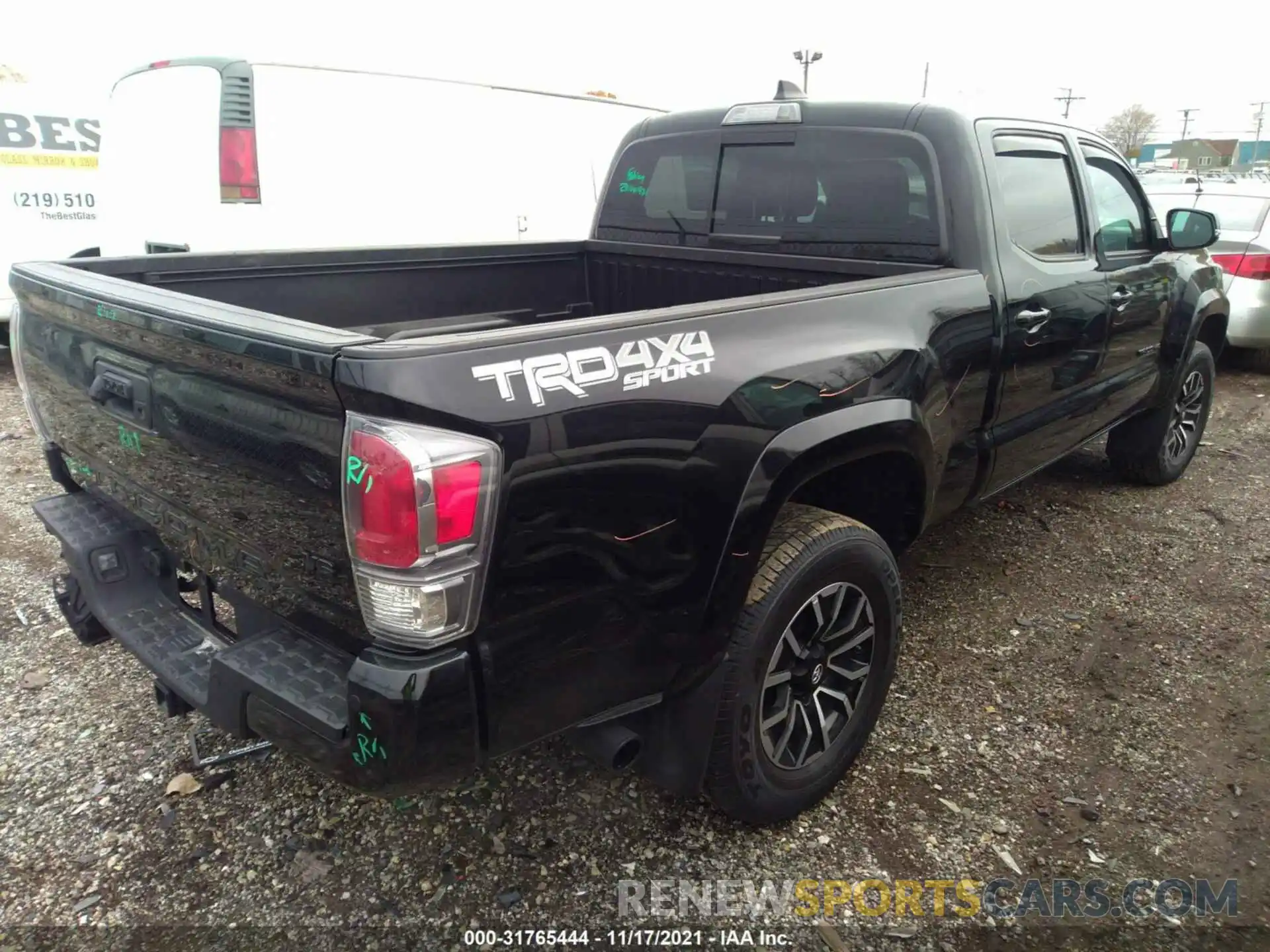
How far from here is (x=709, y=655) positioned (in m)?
2.12

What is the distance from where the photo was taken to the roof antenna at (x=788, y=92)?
3.38 m

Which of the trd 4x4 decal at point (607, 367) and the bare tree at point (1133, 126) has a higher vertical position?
the bare tree at point (1133, 126)

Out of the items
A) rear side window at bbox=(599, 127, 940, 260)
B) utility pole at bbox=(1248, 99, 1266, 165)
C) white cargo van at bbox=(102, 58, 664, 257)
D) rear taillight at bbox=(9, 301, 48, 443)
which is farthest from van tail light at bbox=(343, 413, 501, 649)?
utility pole at bbox=(1248, 99, 1266, 165)

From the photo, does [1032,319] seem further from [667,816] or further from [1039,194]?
[667,816]

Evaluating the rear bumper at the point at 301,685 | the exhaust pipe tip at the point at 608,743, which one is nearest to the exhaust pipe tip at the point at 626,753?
the exhaust pipe tip at the point at 608,743

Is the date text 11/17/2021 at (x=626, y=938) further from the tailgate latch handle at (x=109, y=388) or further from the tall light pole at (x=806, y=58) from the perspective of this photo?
the tall light pole at (x=806, y=58)

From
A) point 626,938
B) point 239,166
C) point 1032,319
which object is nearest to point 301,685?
point 626,938

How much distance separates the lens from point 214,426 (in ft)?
6.34

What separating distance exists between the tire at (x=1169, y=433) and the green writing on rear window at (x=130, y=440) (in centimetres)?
461

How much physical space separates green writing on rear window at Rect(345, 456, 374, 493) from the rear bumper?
33 centimetres

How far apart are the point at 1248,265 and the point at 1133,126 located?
85754mm

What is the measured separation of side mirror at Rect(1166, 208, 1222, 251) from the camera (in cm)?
396

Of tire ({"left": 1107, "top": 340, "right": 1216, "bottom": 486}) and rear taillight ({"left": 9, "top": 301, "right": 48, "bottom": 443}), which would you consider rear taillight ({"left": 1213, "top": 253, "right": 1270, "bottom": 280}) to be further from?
rear taillight ({"left": 9, "top": 301, "right": 48, "bottom": 443})

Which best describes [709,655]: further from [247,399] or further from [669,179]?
[669,179]
